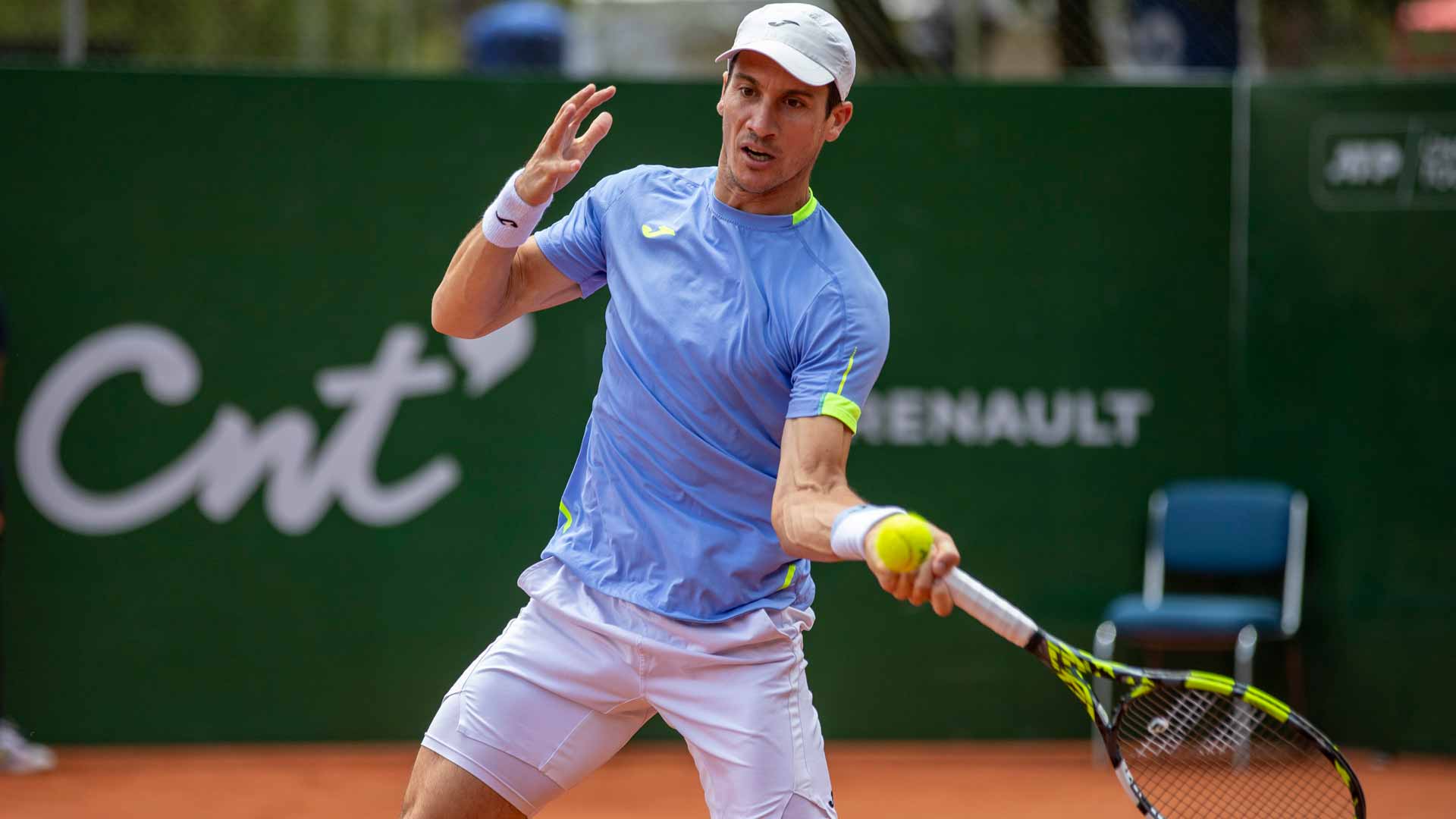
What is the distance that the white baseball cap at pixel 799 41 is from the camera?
9.73 ft

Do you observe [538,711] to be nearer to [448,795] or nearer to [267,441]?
[448,795]

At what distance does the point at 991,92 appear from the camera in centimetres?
664

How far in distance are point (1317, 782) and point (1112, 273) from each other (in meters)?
3.01

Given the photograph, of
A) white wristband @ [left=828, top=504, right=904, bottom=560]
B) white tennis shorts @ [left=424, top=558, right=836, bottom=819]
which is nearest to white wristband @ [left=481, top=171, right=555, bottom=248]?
white tennis shorts @ [left=424, top=558, right=836, bottom=819]

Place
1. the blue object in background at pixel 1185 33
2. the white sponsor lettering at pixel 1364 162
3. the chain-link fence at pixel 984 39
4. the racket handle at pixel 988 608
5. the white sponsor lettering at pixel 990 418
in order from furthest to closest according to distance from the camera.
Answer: the blue object in background at pixel 1185 33
the chain-link fence at pixel 984 39
the white sponsor lettering at pixel 990 418
the white sponsor lettering at pixel 1364 162
the racket handle at pixel 988 608

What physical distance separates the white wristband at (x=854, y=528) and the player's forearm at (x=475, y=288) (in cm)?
88

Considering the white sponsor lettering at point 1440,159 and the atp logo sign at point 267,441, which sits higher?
the white sponsor lettering at point 1440,159

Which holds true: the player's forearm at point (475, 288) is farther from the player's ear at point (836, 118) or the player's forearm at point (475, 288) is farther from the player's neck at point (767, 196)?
the player's ear at point (836, 118)

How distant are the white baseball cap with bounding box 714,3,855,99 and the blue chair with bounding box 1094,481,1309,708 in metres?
3.73

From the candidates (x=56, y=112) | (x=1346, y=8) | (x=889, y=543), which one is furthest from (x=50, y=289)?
(x=1346, y=8)

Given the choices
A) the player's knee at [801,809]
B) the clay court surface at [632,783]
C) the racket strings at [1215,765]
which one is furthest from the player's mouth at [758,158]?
the clay court surface at [632,783]

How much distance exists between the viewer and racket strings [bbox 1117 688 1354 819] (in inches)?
137

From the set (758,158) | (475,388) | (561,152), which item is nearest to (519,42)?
(475,388)

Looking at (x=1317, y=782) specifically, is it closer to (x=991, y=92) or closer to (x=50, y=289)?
(x=991, y=92)
